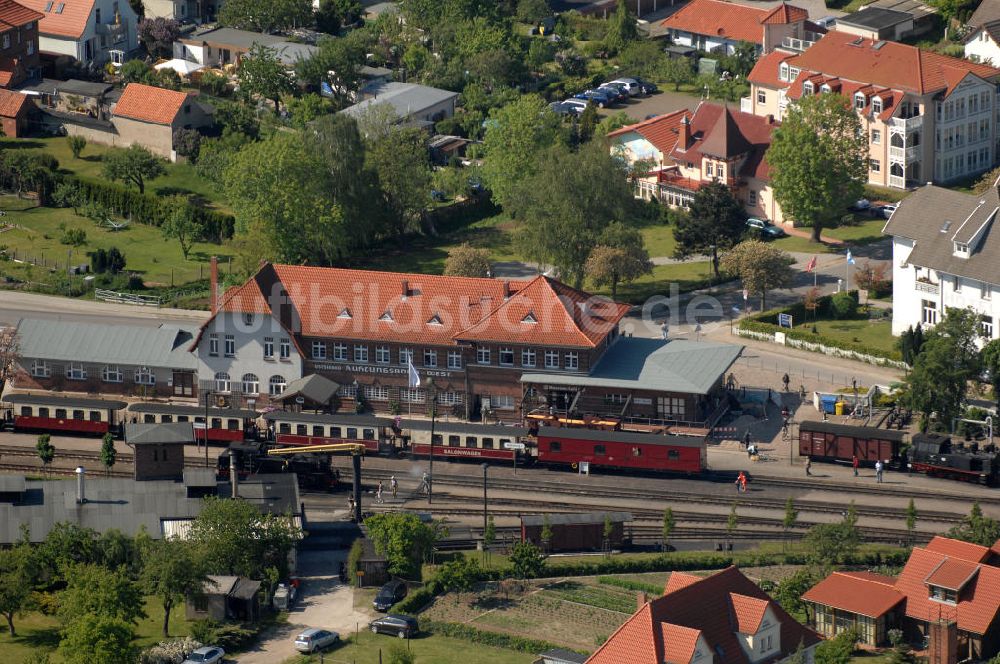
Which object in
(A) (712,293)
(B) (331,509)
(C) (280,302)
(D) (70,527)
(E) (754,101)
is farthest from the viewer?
(E) (754,101)

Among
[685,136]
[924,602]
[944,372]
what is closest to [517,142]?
[685,136]

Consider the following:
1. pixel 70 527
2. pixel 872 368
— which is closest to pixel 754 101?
pixel 872 368

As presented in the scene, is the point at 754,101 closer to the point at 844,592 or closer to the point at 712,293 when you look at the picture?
the point at 712,293

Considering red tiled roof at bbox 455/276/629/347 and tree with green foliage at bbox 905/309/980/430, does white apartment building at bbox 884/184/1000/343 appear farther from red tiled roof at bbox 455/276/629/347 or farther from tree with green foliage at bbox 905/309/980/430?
red tiled roof at bbox 455/276/629/347

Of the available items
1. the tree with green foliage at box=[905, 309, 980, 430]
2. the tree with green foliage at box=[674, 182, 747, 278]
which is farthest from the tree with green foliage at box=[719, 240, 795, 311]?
the tree with green foliage at box=[905, 309, 980, 430]

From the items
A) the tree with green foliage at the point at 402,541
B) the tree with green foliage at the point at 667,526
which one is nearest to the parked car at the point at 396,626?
the tree with green foliage at the point at 402,541

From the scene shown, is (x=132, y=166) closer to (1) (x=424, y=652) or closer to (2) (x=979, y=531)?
(1) (x=424, y=652)
